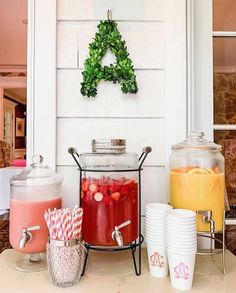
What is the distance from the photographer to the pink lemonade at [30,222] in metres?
0.88

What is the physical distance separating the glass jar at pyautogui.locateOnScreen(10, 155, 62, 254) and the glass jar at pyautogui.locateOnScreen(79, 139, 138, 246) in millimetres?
116

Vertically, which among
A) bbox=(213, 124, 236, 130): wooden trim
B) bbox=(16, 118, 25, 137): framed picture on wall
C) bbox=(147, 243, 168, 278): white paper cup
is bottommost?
bbox=(147, 243, 168, 278): white paper cup

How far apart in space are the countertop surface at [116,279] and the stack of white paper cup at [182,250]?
0.03 meters

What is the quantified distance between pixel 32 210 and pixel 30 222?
0.04 m

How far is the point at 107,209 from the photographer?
87 centimetres

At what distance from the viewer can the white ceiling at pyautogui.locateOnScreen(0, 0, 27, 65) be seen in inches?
118

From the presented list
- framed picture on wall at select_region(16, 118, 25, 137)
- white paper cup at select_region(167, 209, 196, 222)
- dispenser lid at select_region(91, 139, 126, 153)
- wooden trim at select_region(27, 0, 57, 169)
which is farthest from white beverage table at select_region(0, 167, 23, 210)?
framed picture on wall at select_region(16, 118, 25, 137)

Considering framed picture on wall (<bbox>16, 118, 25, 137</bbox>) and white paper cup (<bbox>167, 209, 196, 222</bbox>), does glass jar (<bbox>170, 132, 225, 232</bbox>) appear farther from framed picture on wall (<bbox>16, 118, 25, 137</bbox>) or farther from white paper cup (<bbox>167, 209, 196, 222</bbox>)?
framed picture on wall (<bbox>16, 118, 25, 137</bbox>)

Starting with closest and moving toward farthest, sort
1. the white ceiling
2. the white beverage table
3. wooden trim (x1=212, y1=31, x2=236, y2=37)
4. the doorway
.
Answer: wooden trim (x1=212, y1=31, x2=236, y2=37)
the white beverage table
the white ceiling
the doorway

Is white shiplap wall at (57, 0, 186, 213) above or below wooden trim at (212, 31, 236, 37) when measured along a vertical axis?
below

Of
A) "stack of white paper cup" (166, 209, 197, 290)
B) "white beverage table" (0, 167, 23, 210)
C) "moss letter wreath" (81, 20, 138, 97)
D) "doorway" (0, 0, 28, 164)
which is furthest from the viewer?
"doorway" (0, 0, 28, 164)

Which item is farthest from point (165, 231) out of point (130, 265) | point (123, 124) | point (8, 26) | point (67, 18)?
point (8, 26)

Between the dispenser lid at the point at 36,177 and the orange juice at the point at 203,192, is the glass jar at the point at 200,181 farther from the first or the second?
the dispenser lid at the point at 36,177

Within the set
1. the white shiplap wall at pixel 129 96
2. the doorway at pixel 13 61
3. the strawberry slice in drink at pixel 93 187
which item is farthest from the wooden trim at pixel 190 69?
the doorway at pixel 13 61
